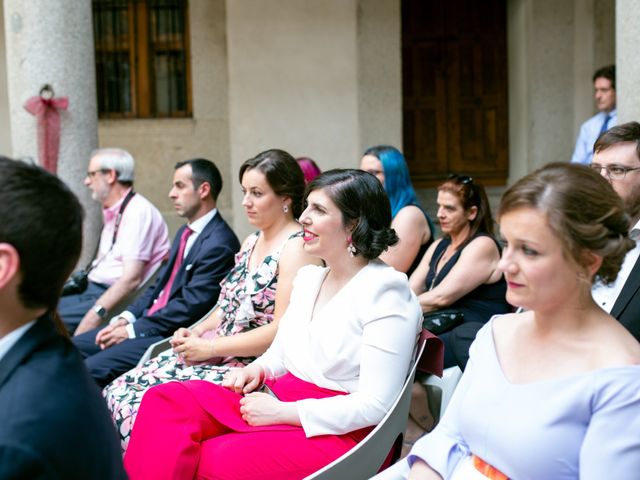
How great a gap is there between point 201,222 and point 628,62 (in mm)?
2459

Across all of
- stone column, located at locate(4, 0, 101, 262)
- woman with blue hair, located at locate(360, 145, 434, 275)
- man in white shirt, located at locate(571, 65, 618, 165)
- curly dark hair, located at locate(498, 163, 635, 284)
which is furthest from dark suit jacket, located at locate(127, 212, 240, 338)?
man in white shirt, located at locate(571, 65, 618, 165)

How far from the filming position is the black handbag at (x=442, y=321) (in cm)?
398

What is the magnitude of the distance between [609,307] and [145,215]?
337 centimetres

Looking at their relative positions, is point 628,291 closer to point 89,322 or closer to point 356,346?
point 356,346

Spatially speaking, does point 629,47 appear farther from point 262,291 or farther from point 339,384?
point 339,384

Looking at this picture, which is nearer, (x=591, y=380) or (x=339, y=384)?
(x=591, y=380)

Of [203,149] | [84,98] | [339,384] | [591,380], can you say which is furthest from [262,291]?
[203,149]

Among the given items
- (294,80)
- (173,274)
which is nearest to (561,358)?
(173,274)

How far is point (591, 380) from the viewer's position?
1.90 metres

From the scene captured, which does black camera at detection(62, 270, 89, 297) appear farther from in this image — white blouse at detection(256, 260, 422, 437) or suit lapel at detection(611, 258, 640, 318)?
suit lapel at detection(611, 258, 640, 318)

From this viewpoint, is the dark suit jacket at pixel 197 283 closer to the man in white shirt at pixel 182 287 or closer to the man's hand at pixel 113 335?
the man in white shirt at pixel 182 287

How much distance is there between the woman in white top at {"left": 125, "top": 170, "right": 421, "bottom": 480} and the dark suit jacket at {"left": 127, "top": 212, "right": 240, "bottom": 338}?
4.53 ft

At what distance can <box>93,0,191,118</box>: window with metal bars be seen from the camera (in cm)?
912

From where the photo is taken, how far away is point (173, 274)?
190 inches
